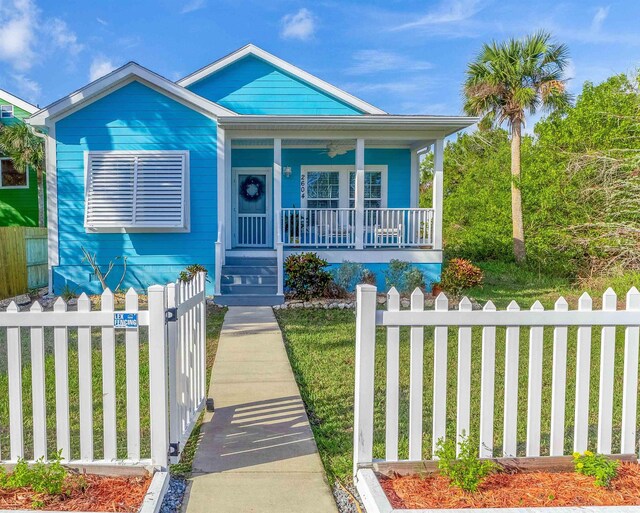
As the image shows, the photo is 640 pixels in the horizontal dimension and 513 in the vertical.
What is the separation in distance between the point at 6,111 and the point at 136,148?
1009 cm

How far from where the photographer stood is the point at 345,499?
281 centimetres

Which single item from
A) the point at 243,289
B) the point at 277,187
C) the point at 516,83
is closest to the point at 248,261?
the point at 243,289

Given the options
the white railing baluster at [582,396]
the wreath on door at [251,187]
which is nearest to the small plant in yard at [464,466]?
the white railing baluster at [582,396]

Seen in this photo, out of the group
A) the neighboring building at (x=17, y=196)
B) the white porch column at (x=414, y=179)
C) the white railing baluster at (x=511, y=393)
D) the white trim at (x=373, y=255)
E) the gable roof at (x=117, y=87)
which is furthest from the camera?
the neighboring building at (x=17, y=196)

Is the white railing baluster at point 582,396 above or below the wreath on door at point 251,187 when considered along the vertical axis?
below

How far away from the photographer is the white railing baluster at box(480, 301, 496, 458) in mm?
2922

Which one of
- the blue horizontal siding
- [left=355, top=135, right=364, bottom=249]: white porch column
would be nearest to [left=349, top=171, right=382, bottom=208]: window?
[left=355, top=135, right=364, bottom=249]: white porch column

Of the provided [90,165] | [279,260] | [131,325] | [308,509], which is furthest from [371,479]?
[90,165]

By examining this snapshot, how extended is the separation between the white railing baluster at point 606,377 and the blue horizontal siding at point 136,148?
9.17 metres

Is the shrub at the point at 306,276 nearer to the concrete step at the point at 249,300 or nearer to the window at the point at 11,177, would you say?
the concrete step at the point at 249,300

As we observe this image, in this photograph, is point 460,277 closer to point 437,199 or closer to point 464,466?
point 437,199

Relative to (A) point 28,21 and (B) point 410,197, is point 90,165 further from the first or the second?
(A) point 28,21

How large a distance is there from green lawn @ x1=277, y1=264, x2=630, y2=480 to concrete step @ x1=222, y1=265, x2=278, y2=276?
1.69 metres

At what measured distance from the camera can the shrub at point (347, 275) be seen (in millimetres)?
10875
